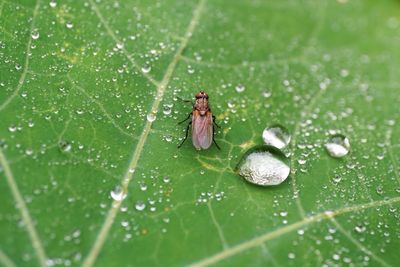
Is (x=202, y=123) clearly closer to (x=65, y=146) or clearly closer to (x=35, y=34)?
(x=65, y=146)

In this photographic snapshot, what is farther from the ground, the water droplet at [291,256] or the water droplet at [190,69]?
the water droplet at [190,69]

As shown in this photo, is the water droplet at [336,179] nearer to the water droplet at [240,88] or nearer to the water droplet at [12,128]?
the water droplet at [240,88]

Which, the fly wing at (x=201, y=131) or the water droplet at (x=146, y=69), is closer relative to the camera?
the fly wing at (x=201, y=131)

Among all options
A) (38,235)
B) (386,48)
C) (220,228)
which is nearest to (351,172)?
(220,228)

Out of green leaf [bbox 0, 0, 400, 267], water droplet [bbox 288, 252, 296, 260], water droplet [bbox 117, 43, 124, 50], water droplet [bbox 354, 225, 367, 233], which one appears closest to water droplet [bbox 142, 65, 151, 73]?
green leaf [bbox 0, 0, 400, 267]

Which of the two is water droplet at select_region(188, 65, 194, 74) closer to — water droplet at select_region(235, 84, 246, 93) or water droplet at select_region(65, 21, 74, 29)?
water droplet at select_region(235, 84, 246, 93)

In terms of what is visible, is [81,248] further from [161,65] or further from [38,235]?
[161,65]

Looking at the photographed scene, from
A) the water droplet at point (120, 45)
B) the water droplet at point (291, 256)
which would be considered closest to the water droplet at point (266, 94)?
the water droplet at point (120, 45)
